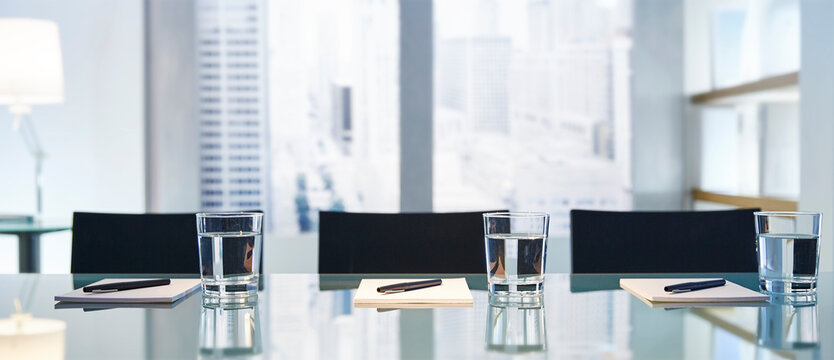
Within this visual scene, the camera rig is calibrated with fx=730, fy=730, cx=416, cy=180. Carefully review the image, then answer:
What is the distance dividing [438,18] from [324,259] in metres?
1.74

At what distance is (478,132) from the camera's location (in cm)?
303

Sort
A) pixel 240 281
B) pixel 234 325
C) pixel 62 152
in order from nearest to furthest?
pixel 234 325, pixel 240 281, pixel 62 152

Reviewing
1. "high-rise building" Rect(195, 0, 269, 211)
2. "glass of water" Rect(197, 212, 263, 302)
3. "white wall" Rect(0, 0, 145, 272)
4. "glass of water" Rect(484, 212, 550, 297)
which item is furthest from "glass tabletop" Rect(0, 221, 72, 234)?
"glass of water" Rect(484, 212, 550, 297)

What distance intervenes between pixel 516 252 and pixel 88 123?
254 centimetres

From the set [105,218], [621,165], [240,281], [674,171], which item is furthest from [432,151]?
[240,281]

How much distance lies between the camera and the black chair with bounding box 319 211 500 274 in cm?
150

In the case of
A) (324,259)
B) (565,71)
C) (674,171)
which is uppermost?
(565,71)

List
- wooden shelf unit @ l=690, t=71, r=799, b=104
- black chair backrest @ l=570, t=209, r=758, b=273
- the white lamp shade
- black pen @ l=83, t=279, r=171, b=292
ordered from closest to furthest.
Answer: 1. black pen @ l=83, t=279, r=171, b=292
2. black chair backrest @ l=570, t=209, r=758, b=273
3. wooden shelf unit @ l=690, t=71, r=799, b=104
4. the white lamp shade

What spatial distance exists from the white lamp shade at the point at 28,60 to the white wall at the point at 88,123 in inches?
13.9

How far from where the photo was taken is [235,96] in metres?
3.02

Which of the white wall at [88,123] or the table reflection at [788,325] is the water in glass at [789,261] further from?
the white wall at [88,123]

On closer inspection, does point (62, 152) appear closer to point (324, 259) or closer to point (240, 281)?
point (324, 259)

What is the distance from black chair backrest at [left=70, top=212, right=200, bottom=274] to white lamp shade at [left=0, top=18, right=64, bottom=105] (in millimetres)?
1253

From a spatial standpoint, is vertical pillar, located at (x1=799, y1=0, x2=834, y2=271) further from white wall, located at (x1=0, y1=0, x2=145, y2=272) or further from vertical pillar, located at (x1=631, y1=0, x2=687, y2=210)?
white wall, located at (x1=0, y1=0, x2=145, y2=272)
